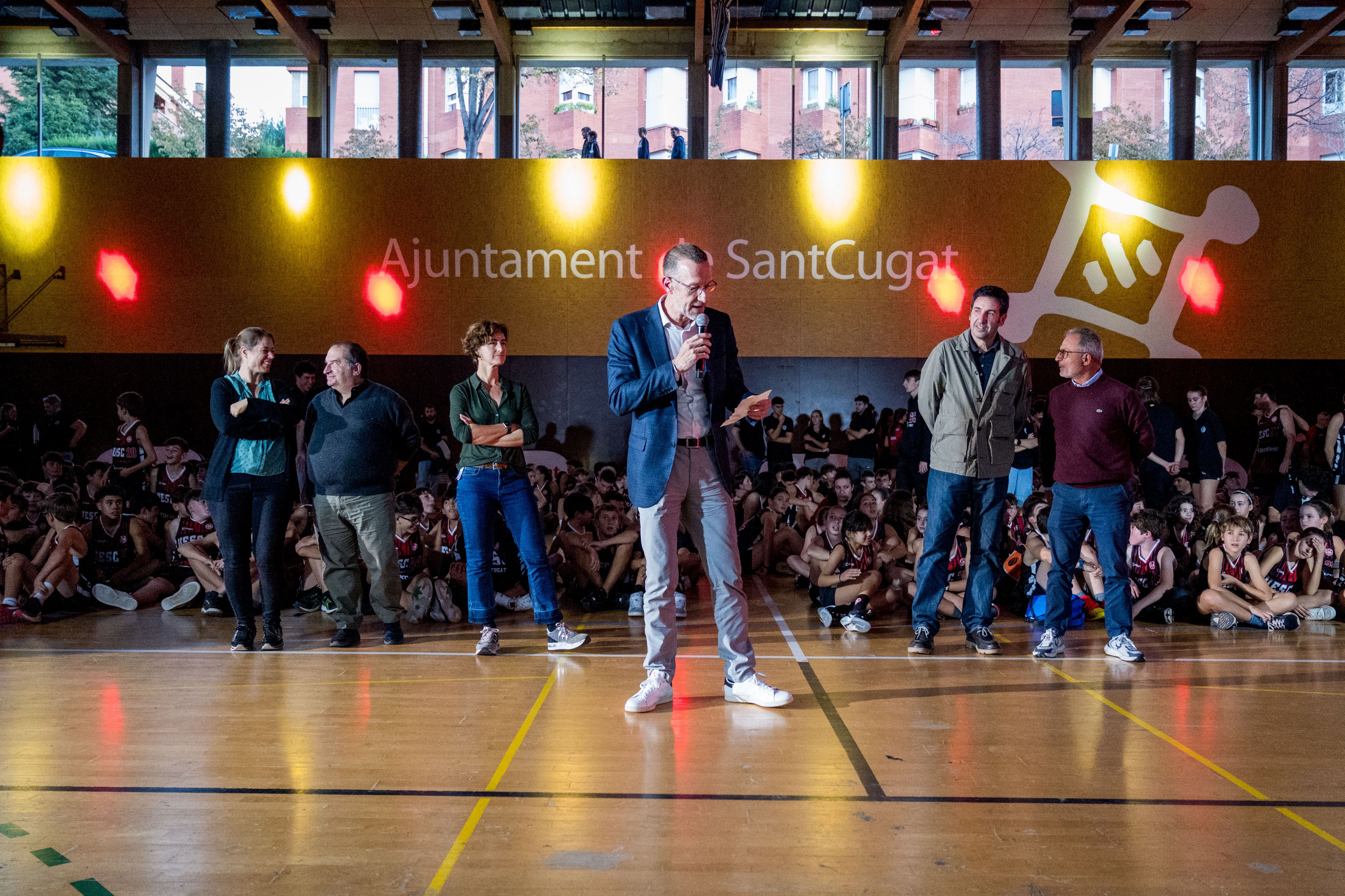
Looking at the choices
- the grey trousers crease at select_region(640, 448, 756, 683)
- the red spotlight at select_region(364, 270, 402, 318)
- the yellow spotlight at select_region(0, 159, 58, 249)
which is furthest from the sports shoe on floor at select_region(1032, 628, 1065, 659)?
the yellow spotlight at select_region(0, 159, 58, 249)

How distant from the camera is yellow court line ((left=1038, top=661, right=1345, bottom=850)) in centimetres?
242

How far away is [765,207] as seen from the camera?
33.2 feet

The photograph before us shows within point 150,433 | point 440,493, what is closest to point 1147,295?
point 440,493

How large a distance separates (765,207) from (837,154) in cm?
182

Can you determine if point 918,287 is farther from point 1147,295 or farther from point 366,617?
point 366,617

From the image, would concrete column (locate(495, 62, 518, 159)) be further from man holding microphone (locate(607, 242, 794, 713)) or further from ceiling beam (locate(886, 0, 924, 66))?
man holding microphone (locate(607, 242, 794, 713))

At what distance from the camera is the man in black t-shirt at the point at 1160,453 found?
7738mm

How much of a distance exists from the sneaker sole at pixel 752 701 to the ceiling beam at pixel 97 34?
11510 millimetres

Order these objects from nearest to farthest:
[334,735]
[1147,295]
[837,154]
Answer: [334,735]
[1147,295]
[837,154]

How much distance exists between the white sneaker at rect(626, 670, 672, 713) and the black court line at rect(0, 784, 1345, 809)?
827 millimetres

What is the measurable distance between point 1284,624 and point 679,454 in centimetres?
412

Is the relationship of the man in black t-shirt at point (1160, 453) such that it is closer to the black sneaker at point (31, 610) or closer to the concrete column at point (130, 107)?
the black sneaker at point (31, 610)

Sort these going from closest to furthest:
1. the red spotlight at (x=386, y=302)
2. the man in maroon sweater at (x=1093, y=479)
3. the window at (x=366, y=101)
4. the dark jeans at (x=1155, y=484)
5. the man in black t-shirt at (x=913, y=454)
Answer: the man in maroon sweater at (x=1093, y=479) < the dark jeans at (x=1155, y=484) < the man in black t-shirt at (x=913, y=454) < the red spotlight at (x=386, y=302) < the window at (x=366, y=101)

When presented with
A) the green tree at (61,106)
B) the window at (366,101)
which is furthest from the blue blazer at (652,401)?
the green tree at (61,106)
